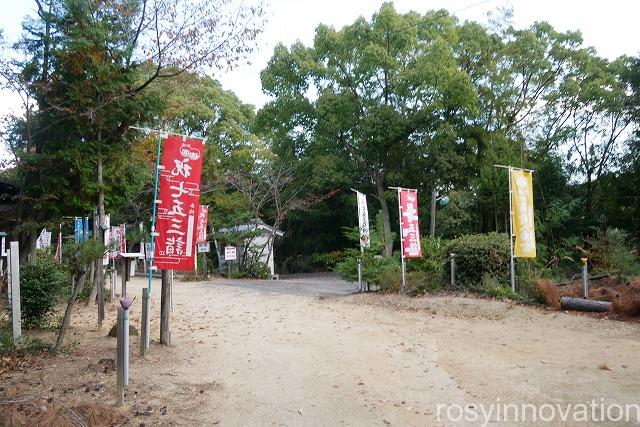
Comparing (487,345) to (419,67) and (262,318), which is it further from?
(419,67)

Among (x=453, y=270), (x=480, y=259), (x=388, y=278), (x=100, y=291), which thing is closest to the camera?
(x=100, y=291)

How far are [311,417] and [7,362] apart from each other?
3.83 metres

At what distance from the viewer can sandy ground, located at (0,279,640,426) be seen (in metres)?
4.69

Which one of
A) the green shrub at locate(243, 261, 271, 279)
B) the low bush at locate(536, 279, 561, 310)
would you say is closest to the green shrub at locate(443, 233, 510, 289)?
the low bush at locate(536, 279, 561, 310)

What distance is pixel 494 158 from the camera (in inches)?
847

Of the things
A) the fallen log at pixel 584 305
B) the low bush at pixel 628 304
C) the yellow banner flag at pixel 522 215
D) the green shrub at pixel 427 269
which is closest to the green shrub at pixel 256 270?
the green shrub at pixel 427 269

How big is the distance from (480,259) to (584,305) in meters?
2.83

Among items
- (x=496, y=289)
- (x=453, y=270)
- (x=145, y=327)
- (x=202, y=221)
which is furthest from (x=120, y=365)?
(x=202, y=221)

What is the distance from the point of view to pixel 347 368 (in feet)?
20.3

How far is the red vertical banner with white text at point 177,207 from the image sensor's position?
6926mm

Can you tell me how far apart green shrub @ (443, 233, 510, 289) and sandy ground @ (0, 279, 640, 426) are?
213 cm

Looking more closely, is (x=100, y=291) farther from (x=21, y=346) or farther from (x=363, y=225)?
(x=363, y=225)

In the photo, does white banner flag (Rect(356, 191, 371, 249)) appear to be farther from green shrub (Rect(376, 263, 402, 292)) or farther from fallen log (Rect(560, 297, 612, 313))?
fallen log (Rect(560, 297, 612, 313))

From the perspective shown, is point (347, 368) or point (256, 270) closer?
point (347, 368)
